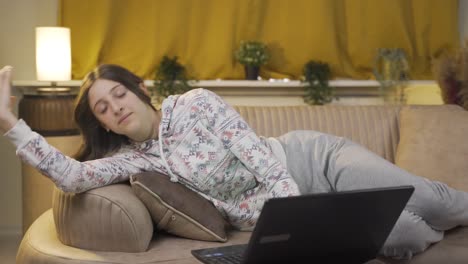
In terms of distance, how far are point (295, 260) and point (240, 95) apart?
2.32 m

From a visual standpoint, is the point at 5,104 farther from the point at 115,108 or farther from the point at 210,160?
the point at 210,160

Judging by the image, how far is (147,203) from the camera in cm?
203

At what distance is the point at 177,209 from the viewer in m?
2.04

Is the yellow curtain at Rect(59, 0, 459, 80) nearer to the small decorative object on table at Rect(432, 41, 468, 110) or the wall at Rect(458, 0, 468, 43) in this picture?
the wall at Rect(458, 0, 468, 43)

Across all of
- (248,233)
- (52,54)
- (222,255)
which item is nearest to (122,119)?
(248,233)

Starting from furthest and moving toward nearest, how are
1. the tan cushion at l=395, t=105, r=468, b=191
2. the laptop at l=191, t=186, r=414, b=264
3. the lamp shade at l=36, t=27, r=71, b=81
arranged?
the lamp shade at l=36, t=27, r=71, b=81, the tan cushion at l=395, t=105, r=468, b=191, the laptop at l=191, t=186, r=414, b=264

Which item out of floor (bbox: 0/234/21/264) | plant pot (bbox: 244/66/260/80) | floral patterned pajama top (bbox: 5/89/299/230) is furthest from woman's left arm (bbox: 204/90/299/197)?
floor (bbox: 0/234/21/264)

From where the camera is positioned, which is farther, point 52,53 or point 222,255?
point 52,53

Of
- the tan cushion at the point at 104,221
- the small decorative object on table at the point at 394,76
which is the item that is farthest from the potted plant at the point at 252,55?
the tan cushion at the point at 104,221

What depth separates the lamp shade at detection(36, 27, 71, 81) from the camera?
3.40 metres

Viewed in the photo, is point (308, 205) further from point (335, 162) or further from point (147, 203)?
point (335, 162)

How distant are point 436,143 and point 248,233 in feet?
3.01

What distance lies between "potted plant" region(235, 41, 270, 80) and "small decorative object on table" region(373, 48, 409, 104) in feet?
2.07

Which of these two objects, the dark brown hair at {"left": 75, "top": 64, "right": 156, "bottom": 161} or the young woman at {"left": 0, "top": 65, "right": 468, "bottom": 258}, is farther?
the dark brown hair at {"left": 75, "top": 64, "right": 156, "bottom": 161}
